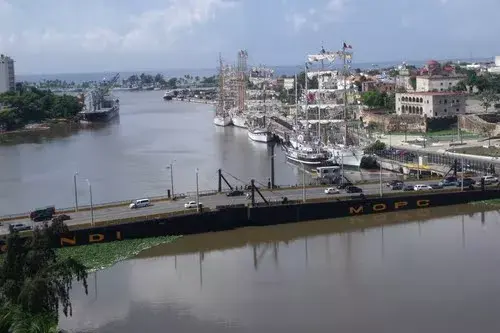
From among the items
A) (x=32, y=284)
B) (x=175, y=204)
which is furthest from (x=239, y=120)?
(x=32, y=284)

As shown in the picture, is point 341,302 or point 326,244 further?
point 326,244

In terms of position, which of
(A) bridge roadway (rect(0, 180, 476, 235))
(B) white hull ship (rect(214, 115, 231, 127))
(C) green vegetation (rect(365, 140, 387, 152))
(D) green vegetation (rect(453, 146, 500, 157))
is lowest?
(A) bridge roadway (rect(0, 180, 476, 235))

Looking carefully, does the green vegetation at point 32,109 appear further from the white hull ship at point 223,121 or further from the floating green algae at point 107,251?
the floating green algae at point 107,251

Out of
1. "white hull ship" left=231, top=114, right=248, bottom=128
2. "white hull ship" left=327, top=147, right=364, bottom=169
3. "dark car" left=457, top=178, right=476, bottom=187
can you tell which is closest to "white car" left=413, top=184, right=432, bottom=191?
"dark car" left=457, top=178, right=476, bottom=187

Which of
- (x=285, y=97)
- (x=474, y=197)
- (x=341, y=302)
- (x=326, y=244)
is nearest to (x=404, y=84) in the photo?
(x=285, y=97)

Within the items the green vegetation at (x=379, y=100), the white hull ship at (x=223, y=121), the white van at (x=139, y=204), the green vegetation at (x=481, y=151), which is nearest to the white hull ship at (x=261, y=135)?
the green vegetation at (x=379, y=100)

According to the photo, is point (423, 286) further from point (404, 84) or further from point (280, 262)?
A: point (404, 84)

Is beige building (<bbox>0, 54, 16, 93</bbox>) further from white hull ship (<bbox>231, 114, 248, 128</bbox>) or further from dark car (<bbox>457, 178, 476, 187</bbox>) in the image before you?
dark car (<bbox>457, 178, 476, 187</bbox>)
